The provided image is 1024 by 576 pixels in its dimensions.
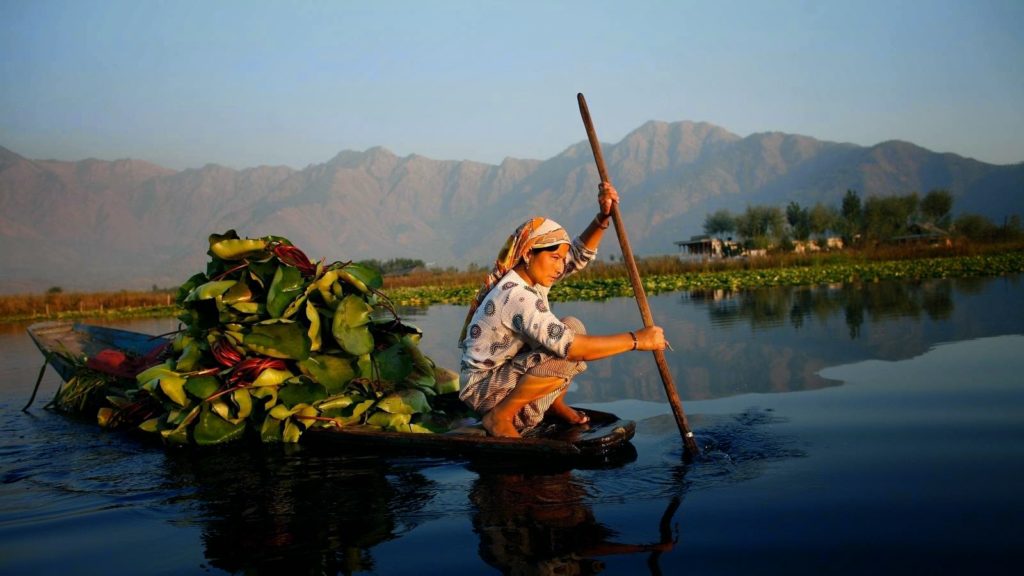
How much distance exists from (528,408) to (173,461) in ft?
6.97

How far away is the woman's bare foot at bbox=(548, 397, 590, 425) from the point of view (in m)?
4.37

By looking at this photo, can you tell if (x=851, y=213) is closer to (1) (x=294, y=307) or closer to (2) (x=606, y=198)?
(2) (x=606, y=198)

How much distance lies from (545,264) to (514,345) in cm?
45

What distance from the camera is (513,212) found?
157 metres

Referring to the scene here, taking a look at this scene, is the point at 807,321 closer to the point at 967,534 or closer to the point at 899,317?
the point at 899,317

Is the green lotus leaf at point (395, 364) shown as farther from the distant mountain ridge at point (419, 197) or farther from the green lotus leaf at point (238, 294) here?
the distant mountain ridge at point (419, 197)

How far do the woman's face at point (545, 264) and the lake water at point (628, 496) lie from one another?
976mm

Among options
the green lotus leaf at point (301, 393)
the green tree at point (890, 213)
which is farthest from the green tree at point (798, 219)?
the green lotus leaf at point (301, 393)

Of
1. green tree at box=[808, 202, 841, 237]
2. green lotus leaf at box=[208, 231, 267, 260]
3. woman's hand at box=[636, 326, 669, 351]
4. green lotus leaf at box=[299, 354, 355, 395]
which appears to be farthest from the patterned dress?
green tree at box=[808, 202, 841, 237]

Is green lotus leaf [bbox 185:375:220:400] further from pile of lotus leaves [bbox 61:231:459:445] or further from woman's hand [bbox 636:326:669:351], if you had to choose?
woman's hand [bbox 636:326:669:351]

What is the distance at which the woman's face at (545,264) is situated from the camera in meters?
4.01

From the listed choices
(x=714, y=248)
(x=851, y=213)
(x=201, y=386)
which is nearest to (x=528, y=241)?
(x=201, y=386)

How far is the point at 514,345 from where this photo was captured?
4.07 m

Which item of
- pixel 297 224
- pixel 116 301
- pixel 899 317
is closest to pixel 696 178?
pixel 297 224
